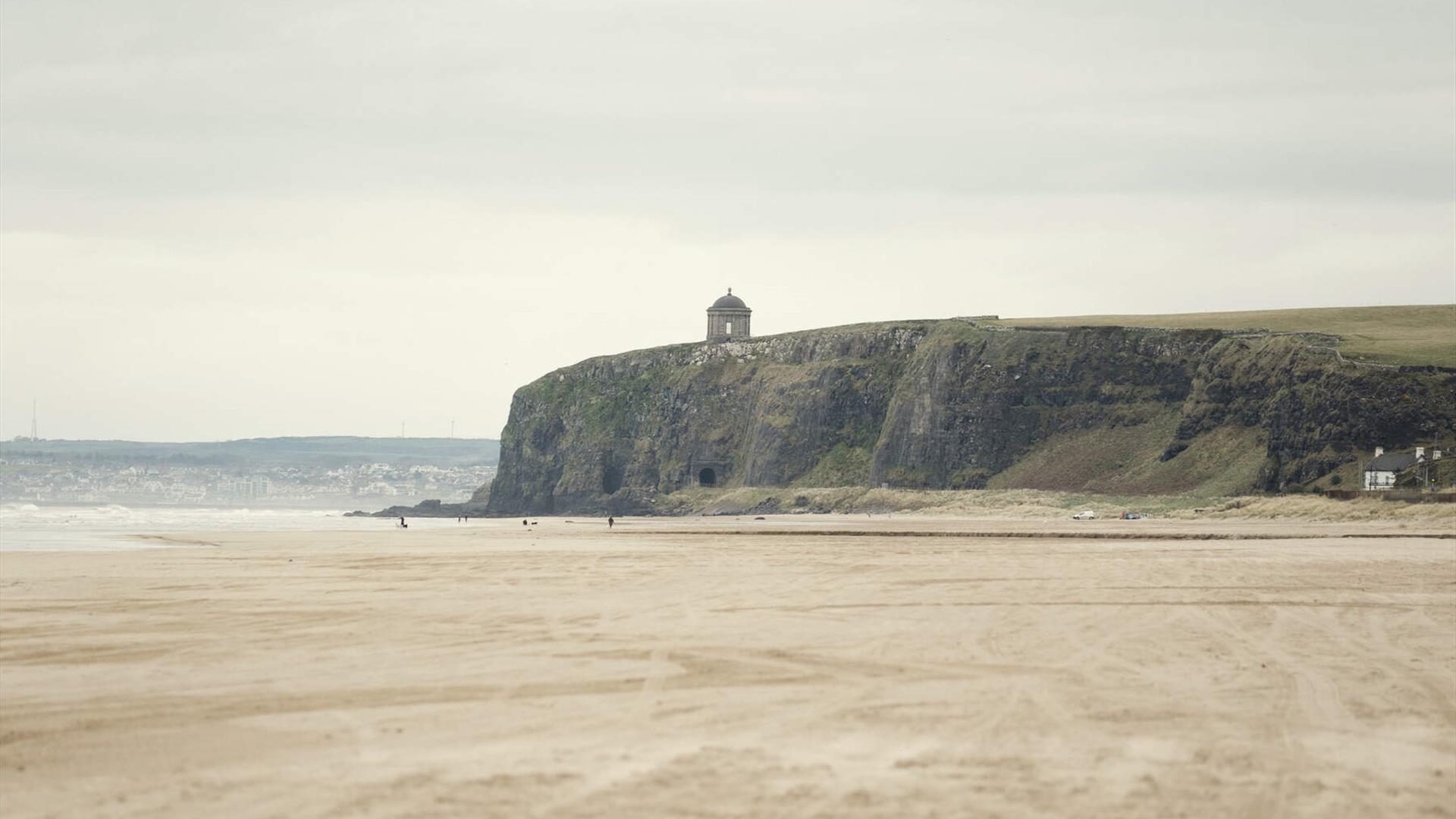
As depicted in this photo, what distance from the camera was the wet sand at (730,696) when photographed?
356 inches

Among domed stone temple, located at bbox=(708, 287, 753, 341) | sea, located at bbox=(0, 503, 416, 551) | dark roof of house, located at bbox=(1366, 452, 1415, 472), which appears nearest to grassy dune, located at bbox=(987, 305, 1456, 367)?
dark roof of house, located at bbox=(1366, 452, 1415, 472)

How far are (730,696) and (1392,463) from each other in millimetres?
65511

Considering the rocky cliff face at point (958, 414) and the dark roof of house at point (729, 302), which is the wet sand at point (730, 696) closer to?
the rocky cliff face at point (958, 414)

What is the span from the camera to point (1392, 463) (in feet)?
229

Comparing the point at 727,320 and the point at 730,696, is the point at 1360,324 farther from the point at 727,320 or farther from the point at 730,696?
the point at 730,696

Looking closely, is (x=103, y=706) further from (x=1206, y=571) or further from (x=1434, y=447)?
(x=1434, y=447)

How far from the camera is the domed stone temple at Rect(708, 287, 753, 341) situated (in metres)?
144

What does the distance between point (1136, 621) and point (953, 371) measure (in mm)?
94077

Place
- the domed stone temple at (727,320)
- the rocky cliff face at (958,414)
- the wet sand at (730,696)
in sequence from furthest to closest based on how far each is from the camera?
the domed stone temple at (727,320), the rocky cliff face at (958,414), the wet sand at (730,696)

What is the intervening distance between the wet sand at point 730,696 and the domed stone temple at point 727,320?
119 m

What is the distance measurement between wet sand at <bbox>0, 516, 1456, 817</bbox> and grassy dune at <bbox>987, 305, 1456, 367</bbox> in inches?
2480

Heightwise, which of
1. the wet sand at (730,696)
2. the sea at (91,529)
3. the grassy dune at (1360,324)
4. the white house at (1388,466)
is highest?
the grassy dune at (1360,324)

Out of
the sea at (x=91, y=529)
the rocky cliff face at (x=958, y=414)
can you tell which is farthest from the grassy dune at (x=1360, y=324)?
the sea at (x=91, y=529)

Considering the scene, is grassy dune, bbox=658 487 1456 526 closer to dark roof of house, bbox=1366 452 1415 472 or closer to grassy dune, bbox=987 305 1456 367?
dark roof of house, bbox=1366 452 1415 472
